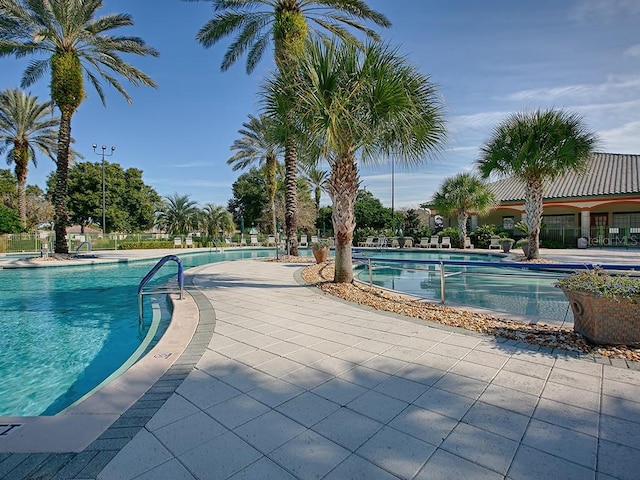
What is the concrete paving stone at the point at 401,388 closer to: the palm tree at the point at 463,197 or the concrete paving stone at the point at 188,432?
the concrete paving stone at the point at 188,432

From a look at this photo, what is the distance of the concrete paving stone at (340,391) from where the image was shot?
9.00 feet

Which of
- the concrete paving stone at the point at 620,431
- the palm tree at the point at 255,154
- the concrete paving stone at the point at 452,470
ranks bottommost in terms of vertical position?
the concrete paving stone at the point at 452,470

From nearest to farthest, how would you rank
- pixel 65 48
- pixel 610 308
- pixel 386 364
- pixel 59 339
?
pixel 386 364 < pixel 610 308 < pixel 59 339 < pixel 65 48

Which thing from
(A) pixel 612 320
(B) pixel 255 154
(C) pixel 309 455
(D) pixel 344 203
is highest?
(B) pixel 255 154

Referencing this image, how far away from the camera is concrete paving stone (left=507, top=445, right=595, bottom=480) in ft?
6.08

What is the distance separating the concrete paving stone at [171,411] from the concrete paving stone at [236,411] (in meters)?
0.16

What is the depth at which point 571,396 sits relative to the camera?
2723mm

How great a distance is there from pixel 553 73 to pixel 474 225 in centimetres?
1885

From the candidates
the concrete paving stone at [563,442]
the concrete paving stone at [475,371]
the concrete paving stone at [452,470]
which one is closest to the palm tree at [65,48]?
the concrete paving stone at [475,371]

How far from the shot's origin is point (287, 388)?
295cm

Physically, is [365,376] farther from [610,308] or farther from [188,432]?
[610,308]

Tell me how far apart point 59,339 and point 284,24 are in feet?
39.7

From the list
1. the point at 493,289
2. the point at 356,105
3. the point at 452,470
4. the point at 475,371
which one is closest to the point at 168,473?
the point at 452,470

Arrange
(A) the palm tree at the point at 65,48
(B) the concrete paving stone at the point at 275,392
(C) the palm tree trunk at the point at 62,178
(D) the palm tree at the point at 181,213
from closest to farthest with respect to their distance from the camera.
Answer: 1. (B) the concrete paving stone at the point at 275,392
2. (A) the palm tree at the point at 65,48
3. (C) the palm tree trunk at the point at 62,178
4. (D) the palm tree at the point at 181,213
